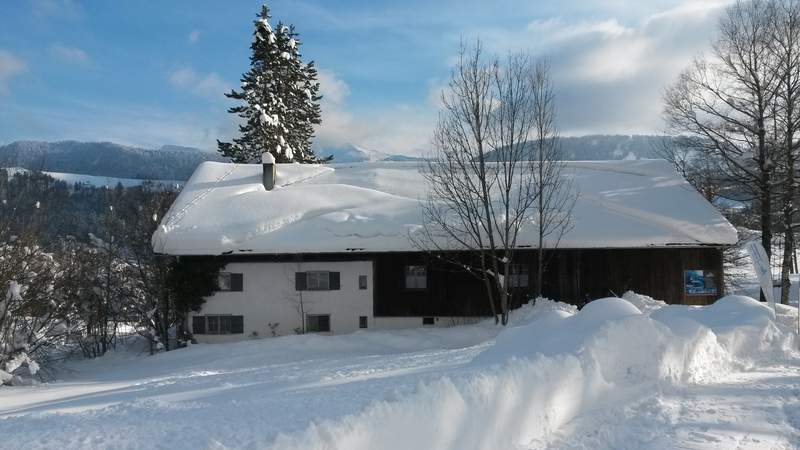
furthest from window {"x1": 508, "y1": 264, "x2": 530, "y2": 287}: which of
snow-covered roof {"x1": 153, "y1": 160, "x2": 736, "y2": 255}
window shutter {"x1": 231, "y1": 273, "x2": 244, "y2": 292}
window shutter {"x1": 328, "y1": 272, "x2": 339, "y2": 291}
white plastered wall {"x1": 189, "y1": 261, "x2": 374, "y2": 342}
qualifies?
window shutter {"x1": 231, "y1": 273, "x2": 244, "y2": 292}

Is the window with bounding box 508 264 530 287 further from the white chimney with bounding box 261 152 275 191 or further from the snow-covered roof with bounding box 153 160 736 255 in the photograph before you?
the white chimney with bounding box 261 152 275 191

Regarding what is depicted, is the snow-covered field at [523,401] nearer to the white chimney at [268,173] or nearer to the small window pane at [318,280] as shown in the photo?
the small window pane at [318,280]

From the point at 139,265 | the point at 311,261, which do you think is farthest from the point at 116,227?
the point at 311,261

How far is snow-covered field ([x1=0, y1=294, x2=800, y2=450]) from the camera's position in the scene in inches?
213

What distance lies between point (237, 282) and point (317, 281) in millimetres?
2808

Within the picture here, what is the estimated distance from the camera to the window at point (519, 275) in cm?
2055

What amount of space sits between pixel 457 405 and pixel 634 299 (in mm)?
14851

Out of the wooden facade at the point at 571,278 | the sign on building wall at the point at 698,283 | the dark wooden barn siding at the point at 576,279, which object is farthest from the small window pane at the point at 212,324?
the sign on building wall at the point at 698,283

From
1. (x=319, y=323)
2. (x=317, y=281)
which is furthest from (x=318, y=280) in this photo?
(x=319, y=323)

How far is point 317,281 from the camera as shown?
800 inches

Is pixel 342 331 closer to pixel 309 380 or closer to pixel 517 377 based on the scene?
pixel 309 380

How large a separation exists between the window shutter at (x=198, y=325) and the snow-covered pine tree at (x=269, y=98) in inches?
584

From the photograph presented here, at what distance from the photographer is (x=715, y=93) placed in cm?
2367

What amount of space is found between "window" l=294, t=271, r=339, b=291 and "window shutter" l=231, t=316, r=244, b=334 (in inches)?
91.1
